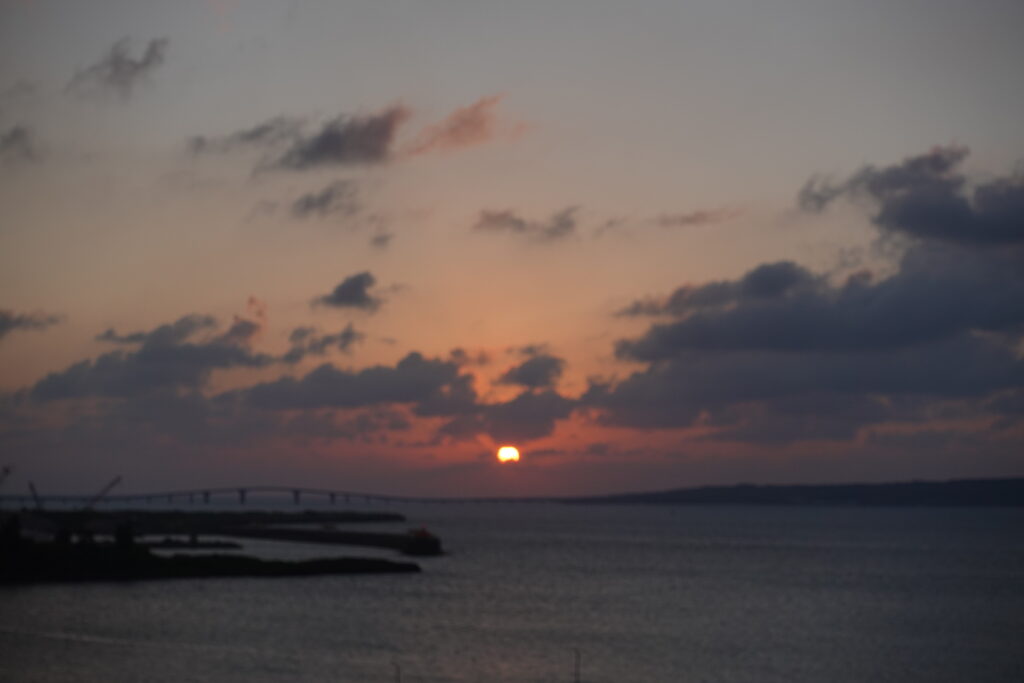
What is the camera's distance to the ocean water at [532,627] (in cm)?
4300

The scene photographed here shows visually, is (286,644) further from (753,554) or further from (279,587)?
(753,554)

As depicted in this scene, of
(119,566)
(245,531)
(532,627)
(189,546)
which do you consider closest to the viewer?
(532,627)

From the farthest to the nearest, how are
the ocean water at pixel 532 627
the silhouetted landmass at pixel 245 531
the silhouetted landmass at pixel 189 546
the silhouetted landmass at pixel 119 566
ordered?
the silhouetted landmass at pixel 245 531
the silhouetted landmass at pixel 189 546
the silhouetted landmass at pixel 119 566
the ocean water at pixel 532 627

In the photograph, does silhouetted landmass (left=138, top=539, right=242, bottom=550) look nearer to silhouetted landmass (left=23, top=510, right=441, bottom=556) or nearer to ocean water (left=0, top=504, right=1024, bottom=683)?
silhouetted landmass (left=23, top=510, right=441, bottom=556)

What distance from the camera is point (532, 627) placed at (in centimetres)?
5728

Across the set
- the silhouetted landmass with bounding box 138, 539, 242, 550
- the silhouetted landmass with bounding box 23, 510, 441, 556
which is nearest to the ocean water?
the silhouetted landmass with bounding box 23, 510, 441, 556

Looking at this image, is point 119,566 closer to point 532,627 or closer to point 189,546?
point 532,627

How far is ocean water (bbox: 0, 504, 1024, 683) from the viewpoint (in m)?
43.0

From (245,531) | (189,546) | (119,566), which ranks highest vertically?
A: (119,566)

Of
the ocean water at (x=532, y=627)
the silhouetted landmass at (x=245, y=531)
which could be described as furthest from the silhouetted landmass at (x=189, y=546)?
the ocean water at (x=532, y=627)

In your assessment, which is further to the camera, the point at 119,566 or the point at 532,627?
the point at 119,566

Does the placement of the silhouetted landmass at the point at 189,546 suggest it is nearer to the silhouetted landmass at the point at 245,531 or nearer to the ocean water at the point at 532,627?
the silhouetted landmass at the point at 245,531

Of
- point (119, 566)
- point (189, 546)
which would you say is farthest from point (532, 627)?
point (189, 546)

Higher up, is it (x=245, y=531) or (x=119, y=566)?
(x=119, y=566)
